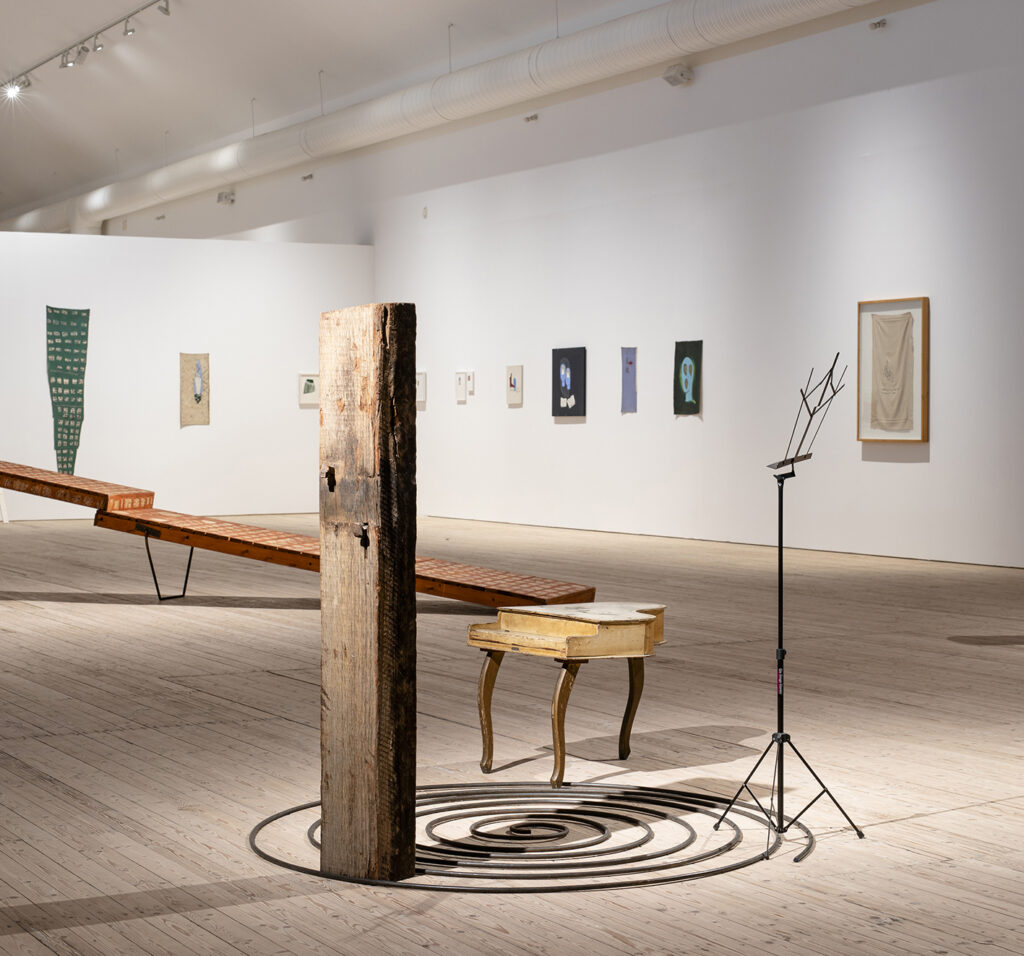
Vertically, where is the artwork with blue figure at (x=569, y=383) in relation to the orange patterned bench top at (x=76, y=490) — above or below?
above

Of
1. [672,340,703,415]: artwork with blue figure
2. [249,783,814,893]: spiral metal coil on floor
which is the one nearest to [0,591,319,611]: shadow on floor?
[249,783,814,893]: spiral metal coil on floor

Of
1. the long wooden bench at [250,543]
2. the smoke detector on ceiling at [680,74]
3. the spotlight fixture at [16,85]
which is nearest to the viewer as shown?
the long wooden bench at [250,543]

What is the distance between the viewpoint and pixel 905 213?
1270cm

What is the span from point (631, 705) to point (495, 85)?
12.1 meters

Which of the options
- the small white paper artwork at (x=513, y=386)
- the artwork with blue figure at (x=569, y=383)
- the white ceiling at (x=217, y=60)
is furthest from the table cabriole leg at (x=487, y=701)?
the small white paper artwork at (x=513, y=386)

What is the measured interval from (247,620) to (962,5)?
7.91 m

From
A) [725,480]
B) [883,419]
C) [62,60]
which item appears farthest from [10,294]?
[883,419]

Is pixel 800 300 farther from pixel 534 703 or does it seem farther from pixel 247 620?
pixel 534 703

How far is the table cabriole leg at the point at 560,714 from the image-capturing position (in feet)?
15.2

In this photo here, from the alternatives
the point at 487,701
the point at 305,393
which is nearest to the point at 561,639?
the point at 487,701

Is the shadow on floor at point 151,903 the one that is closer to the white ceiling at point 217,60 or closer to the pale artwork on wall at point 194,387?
the white ceiling at point 217,60

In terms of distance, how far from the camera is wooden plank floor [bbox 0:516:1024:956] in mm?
3367

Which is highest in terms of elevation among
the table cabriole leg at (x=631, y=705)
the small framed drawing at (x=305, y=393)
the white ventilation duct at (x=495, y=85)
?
the white ventilation duct at (x=495, y=85)

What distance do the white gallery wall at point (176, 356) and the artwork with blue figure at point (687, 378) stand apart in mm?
6236
